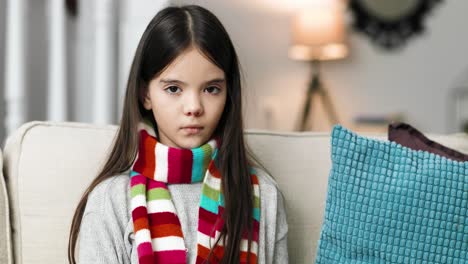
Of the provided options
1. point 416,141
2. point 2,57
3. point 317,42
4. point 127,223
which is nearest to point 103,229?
point 127,223

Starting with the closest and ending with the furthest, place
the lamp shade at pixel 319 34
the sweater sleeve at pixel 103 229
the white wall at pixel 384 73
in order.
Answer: the sweater sleeve at pixel 103 229 → the lamp shade at pixel 319 34 → the white wall at pixel 384 73

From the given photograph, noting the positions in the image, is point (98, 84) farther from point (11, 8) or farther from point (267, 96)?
point (267, 96)

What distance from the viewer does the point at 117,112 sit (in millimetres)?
2393

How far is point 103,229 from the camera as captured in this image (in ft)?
3.51

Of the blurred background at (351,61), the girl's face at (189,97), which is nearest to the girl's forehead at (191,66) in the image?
the girl's face at (189,97)

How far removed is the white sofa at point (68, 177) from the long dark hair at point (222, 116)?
0.08 meters

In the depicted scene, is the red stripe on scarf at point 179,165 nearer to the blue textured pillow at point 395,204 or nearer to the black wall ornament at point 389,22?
the blue textured pillow at point 395,204

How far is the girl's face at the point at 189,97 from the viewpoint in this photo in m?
1.08

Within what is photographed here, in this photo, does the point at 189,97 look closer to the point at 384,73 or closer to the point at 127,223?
the point at 127,223

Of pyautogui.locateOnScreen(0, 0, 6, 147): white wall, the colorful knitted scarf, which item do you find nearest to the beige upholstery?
the colorful knitted scarf

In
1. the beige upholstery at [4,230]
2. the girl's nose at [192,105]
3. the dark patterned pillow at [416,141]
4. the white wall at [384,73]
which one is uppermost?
the white wall at [384,73]

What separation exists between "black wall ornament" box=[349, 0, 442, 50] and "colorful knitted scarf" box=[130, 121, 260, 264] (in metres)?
3.25

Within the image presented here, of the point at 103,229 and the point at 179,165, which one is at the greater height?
the point at 179,165

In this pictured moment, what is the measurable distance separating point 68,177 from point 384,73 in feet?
10.8
